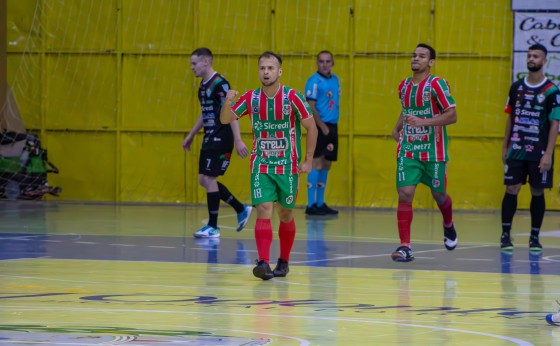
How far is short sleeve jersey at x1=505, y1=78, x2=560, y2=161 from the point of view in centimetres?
1324

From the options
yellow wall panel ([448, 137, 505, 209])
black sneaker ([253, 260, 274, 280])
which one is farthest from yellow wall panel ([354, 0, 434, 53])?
black sneaker ([253, 260, 274, 280])

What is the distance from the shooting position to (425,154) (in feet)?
40.7

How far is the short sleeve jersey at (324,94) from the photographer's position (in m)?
18.4

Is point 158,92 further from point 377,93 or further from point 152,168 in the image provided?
point 377,93

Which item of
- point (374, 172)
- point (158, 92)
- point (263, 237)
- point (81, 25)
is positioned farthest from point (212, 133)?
point (81, 25)

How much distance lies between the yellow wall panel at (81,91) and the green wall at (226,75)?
2 cm

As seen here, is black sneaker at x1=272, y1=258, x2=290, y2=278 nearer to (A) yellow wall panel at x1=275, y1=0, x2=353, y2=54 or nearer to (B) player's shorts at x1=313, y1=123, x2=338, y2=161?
(B) player's shorts at x1=313, y1=123, x2=338, y2=161

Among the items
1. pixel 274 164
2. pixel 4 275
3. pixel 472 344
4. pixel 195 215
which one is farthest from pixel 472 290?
pixel 195 215

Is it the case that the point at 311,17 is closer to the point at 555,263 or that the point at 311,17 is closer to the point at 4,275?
the point at 555,263

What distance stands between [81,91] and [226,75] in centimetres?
250

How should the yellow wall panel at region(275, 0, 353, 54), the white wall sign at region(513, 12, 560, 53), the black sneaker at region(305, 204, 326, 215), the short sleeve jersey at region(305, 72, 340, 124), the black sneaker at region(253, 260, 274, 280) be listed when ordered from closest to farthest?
the black sneaker at region(253, 260, 274, 280), the short sleeve jersey at region(305, 72, 340, 124), the black sneaker at region(305, 204, 326, 215), the white wall sign at region(513, 12, 560, 53), the yellow wall panel at region(275, 0, 353, 54)

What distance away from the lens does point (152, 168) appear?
2152 cm

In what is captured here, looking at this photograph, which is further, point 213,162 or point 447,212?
point 213,162

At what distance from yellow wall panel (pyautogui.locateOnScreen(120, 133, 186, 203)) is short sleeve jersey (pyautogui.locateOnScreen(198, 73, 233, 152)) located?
6800mm
